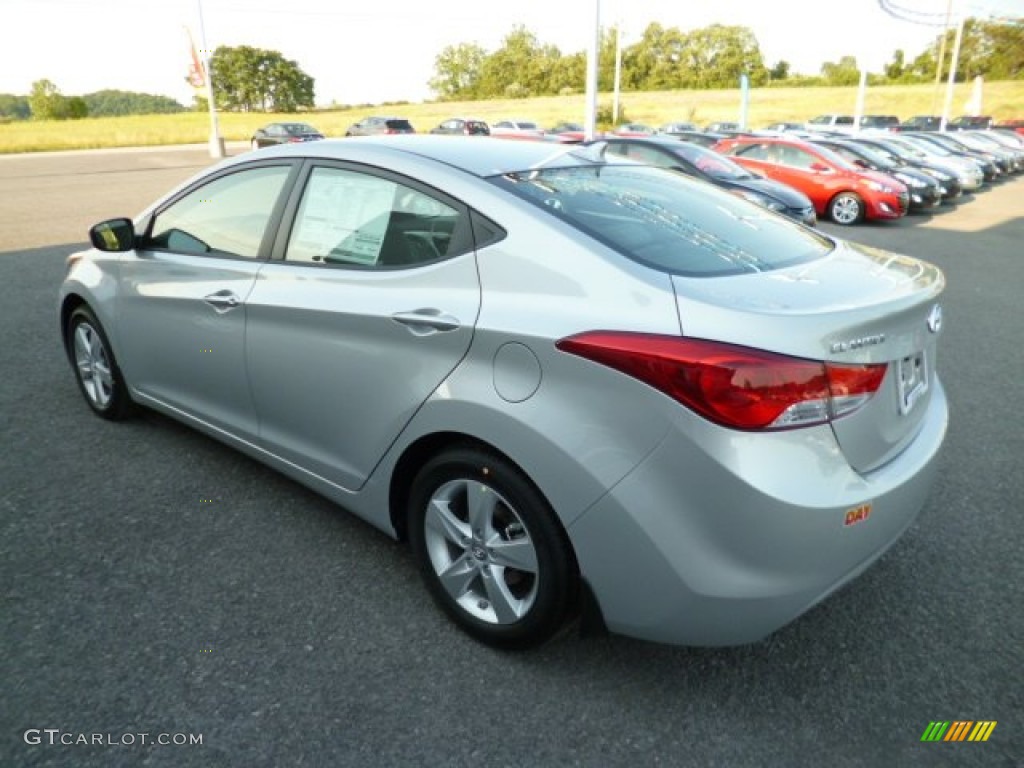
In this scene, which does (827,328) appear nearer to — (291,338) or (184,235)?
(291,338)

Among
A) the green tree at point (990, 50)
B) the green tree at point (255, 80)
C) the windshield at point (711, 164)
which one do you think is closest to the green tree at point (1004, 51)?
the green tree at point (990, 50)

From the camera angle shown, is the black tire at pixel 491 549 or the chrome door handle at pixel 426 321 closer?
the black tire at pixel 491 549

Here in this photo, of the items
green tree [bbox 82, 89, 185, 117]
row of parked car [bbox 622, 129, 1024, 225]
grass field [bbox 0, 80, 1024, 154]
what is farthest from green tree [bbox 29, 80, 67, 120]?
row of parked car [bbox 622, 129, 1024, 225]

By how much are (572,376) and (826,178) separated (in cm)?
1448

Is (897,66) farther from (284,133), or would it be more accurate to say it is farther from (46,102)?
(46,102)

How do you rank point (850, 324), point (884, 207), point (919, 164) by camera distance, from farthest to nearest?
point (919, 164) < point (884, 207) < point (850, 324)

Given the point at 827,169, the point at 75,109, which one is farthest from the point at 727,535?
the point at 75,109

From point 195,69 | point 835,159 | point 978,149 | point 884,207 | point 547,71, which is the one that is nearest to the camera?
point 884,207

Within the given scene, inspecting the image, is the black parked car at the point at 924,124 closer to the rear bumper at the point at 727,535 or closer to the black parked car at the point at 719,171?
the black parked car at the point at 719,171

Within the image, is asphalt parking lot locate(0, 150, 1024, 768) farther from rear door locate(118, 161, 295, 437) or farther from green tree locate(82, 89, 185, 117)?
green tree locate(82, 89, 185, 117)

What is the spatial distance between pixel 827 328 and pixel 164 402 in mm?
3070

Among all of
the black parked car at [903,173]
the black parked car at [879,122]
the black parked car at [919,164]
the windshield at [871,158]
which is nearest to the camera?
the black parked car at [903,173]

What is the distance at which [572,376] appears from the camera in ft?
6.55

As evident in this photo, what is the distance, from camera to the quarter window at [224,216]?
3.08 m
